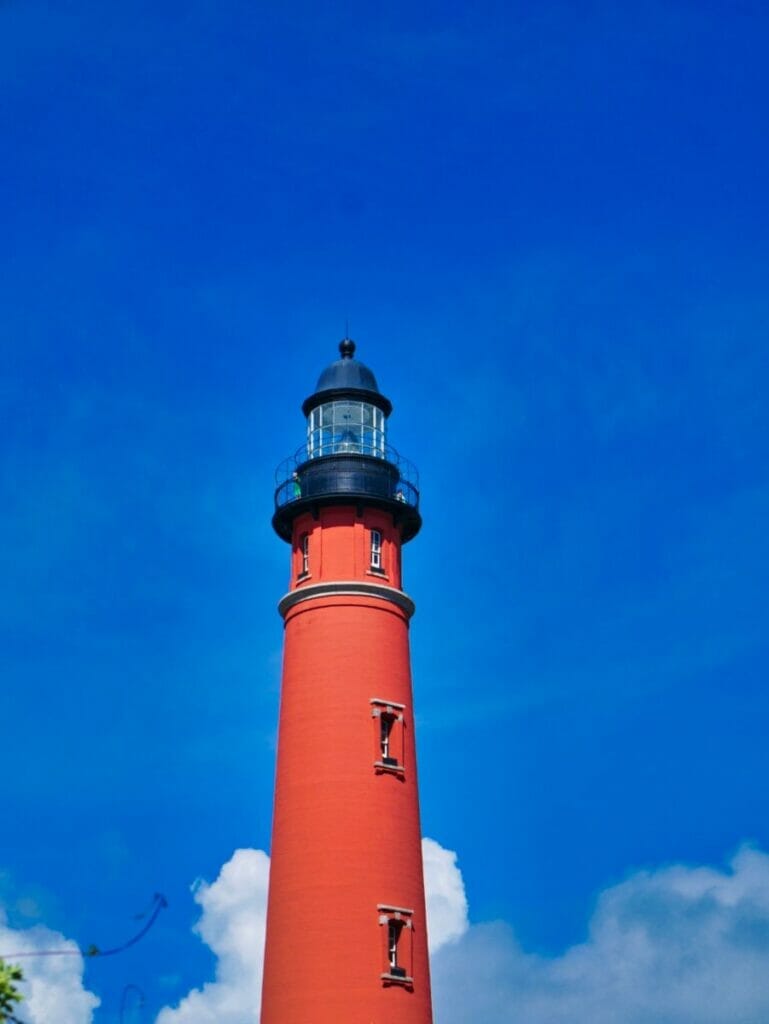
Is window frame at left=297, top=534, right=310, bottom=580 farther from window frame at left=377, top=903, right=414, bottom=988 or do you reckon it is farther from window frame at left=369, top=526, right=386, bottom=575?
window frame at left=377, top=903, right=414, bottom=988

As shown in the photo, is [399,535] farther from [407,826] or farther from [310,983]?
[310,983]

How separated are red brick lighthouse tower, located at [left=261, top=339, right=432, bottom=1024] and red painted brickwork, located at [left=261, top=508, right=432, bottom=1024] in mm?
41

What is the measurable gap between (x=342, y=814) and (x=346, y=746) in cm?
206

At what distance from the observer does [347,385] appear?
159 ft

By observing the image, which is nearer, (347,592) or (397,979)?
(397,979)

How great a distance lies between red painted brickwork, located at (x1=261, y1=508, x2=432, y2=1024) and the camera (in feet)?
131

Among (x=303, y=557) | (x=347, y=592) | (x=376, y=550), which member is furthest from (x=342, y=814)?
(x=303, y=557)

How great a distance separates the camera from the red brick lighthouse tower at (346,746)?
40188 mm

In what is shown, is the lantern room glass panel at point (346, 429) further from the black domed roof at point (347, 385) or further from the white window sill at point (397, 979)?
the white window sill at point (397, 979)

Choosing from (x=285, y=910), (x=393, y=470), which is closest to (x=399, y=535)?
(x=393, y=470)

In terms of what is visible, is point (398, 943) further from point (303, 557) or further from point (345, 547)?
point (303, 557)

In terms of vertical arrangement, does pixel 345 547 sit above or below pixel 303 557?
below

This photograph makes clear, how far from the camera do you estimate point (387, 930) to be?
40.6m

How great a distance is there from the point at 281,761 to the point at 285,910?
4672mm
